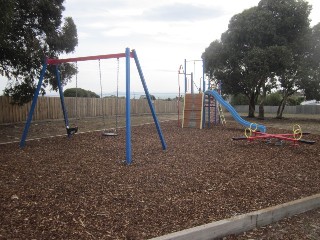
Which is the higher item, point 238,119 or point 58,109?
point 58,109

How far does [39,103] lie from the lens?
2052 centimetres

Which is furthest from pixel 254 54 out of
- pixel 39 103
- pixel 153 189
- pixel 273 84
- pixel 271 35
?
pixel 153 189

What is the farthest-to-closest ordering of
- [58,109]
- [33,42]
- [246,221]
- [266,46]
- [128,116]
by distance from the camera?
[266,46]
[58,109]
[33,42]
[128,116]
[246,221]

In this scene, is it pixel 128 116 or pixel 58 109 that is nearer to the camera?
pixel 128 116

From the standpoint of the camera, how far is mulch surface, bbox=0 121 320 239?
3719 mm

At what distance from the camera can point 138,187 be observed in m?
5.04

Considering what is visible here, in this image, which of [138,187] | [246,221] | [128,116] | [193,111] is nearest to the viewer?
[246,221]

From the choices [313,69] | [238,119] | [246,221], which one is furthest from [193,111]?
[313,69]

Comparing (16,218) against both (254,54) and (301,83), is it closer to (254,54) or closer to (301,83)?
(254,54)

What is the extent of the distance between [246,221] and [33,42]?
11780mm

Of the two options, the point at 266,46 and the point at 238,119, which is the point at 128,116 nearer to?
the point at 238,119

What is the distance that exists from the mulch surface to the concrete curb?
0.21 metres

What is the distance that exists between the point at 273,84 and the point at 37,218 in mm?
23857

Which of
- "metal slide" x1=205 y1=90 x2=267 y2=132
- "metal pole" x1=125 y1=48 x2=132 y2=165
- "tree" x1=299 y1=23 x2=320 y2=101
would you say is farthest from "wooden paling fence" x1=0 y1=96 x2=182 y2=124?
"tree" x1=299 y1=23 x2=320 y2=101
